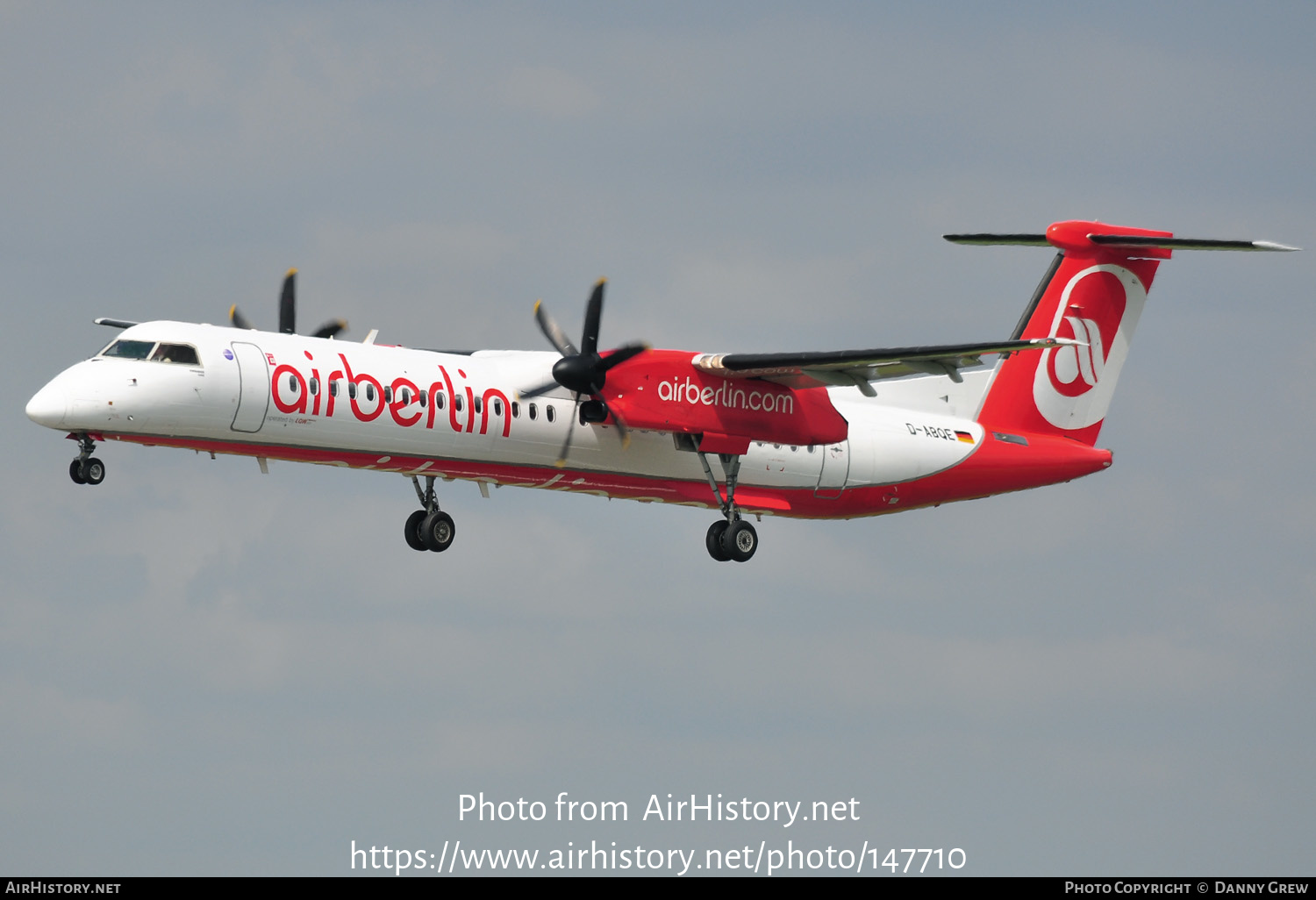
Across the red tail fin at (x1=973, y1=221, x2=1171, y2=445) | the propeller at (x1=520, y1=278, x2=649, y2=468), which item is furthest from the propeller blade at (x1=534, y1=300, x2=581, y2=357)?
the red tail fin at (x1=973, y1=221, x2=1171, y2=445)

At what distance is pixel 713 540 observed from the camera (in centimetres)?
3288

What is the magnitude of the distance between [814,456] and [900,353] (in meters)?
4.39

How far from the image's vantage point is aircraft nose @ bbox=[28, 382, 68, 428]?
25234 mm

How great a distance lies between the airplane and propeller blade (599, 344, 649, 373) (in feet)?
0.22

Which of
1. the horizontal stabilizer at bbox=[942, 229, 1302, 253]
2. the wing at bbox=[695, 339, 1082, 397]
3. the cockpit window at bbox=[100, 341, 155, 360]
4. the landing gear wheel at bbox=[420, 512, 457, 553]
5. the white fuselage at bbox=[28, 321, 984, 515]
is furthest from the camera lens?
the horizontal stabilizer at bbox=[942, 229, 1302, 253]

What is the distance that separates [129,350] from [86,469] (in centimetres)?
206

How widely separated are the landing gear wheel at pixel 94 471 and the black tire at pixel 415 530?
7.61 metres

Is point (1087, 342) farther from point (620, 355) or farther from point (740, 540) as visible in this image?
point (620, 355)

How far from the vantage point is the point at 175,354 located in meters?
26.5

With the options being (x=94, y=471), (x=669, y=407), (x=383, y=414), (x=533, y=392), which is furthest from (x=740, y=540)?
(x=94, y=471)

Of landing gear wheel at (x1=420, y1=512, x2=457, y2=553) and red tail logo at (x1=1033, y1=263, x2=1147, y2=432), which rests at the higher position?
red tail logo at (x1=1033, y1=263, x2=1147, y2=432)

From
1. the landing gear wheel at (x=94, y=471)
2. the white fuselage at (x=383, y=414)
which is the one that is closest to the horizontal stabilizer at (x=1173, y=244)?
the white fuselage at (x=383, y=414)

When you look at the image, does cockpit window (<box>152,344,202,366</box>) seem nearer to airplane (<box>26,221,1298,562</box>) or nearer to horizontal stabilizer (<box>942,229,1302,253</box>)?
airplane (<box>26,221,1298,562</box>)

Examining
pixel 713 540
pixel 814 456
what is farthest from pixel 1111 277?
pixel 713 540
